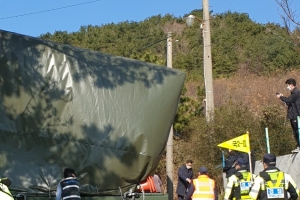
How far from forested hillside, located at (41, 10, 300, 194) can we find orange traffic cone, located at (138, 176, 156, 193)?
708 cm

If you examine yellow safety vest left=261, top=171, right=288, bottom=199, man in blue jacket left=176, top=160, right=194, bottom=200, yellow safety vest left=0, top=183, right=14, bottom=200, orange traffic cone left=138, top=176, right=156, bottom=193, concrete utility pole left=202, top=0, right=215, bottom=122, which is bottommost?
yellow safety vest left=0, top=183, right=14, bottom=200

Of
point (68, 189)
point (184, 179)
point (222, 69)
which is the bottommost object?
point (68, 189)

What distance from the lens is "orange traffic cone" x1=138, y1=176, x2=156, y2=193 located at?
1119 centimetres

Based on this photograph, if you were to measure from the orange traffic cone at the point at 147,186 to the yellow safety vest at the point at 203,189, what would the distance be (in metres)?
1.86

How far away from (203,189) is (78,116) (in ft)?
11.9

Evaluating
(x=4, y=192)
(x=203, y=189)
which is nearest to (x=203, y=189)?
(x=203, y=189)

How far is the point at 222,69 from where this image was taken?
48.0m

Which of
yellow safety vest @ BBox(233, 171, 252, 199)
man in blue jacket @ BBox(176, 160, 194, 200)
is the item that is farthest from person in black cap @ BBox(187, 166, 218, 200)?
man in blue jacket @ BBox(176, 160, 194, 200)

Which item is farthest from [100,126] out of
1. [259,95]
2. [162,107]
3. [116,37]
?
[116,37]

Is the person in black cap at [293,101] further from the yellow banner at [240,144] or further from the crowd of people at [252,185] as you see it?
the crowd of people at [252,185]

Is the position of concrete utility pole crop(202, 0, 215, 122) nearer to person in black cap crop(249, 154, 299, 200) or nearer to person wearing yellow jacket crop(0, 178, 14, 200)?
person in black cap crop(249, 154, 299, 200)

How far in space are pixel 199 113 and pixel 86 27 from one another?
40838mm

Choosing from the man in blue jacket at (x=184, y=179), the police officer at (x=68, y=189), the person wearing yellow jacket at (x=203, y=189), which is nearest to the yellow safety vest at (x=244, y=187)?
the person wearing yellow jacket at (x=203, y=189)

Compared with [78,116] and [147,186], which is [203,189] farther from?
[78,116]
